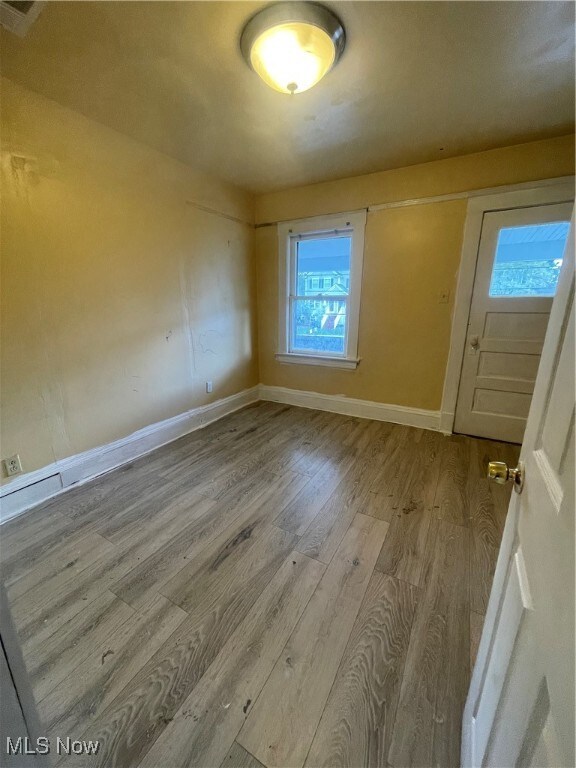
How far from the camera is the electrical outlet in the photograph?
5.87 ft

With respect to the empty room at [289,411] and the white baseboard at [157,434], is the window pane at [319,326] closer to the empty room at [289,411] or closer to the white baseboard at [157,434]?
the empty room at [289,411]

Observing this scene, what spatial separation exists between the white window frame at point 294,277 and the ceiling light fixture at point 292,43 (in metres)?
1.49

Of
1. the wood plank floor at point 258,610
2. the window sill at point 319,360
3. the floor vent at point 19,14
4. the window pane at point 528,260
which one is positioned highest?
the floor vent at point 19,14

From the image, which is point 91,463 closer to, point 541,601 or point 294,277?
point 541,601

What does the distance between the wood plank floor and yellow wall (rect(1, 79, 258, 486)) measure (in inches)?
24.1

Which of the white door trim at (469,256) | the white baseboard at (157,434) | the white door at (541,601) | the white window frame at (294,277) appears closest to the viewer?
the white door at (541,601)

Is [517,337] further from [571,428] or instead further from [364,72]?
[571,428]

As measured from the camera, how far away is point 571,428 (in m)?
0.46

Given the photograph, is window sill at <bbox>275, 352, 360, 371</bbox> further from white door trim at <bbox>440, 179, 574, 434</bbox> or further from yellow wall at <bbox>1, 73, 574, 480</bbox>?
white door trim at <bbox>440, 179, 574, 434</bbox>

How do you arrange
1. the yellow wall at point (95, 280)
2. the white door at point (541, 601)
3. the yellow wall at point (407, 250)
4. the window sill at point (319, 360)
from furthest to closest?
the window sill at point (319, 360) → the yellow wall at point (407, 250) → the yellow wall at point (95, 280) → the white door at point (541, 601)

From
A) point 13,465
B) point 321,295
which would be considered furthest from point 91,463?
point 321,295

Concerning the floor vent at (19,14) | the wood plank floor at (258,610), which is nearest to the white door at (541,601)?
the wood plank floor at (258,610)

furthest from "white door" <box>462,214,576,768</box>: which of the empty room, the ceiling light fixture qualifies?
the ceiling light fixture

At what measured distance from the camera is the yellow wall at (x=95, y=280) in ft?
5.73
